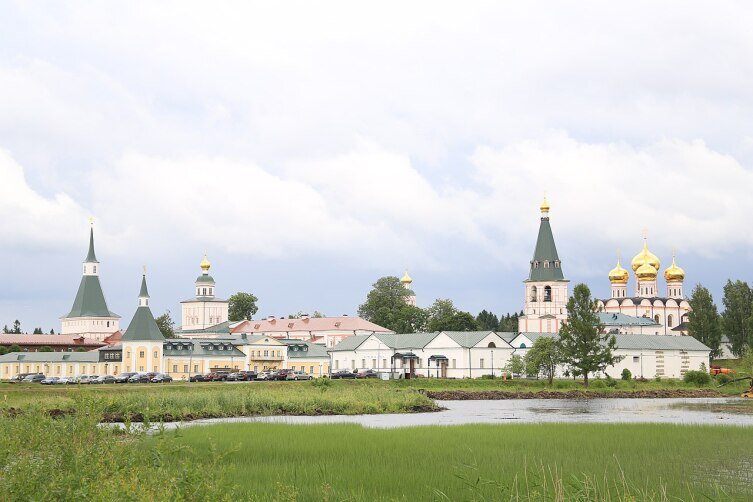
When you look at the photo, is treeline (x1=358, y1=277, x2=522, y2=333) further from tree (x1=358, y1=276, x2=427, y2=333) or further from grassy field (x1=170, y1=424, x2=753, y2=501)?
grassy field (x1=170, y1=424, x2=753, y2=501)

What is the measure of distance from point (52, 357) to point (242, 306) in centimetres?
7887

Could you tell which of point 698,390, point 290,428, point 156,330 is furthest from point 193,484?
point 156,330

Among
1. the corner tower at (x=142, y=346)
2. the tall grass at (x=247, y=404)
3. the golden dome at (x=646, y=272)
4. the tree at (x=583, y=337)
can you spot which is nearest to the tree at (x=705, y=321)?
the golden dome at (x=646, y=272)

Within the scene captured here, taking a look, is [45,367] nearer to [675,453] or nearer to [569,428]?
[569,428]

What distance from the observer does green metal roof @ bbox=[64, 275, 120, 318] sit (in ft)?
506

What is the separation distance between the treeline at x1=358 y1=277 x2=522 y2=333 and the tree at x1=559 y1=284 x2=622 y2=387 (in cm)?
5180

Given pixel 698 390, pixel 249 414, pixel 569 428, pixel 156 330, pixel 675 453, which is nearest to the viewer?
pixel 675 453

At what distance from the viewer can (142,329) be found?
100m

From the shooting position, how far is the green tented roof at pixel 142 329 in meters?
100

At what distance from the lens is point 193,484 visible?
12.5m

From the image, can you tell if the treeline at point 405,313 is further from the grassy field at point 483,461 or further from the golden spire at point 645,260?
the grassy field at point 483,461

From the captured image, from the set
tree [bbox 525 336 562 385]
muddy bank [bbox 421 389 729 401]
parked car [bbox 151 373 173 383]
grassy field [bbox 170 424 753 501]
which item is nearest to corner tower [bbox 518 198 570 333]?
tree [bbox 525 336 562 385]

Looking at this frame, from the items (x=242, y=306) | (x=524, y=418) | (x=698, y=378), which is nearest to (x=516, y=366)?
(x=698, y=378)

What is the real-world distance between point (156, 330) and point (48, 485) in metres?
90.6
